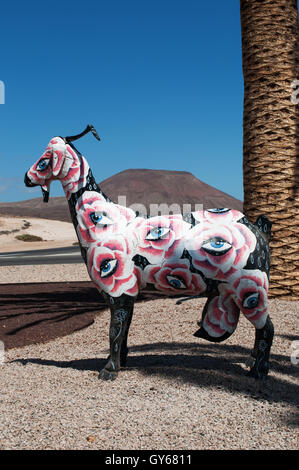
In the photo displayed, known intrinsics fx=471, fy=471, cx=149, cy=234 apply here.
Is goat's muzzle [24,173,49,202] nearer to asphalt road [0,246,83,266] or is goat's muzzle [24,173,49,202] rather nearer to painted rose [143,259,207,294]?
painted rose [143,259,207,294]

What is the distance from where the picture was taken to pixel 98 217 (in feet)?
14.5

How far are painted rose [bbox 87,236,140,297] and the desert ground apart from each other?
2.93 ft

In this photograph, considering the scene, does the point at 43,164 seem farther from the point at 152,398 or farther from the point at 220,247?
the point at 152,398

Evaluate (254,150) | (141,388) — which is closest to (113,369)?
(141,388)

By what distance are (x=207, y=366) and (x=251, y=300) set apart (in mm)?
1112

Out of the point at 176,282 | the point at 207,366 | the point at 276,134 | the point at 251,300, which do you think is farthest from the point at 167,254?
the point at 276,134

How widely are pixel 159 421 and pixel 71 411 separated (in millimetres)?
726

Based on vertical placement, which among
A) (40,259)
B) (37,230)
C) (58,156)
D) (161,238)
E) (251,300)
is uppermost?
(58,156)

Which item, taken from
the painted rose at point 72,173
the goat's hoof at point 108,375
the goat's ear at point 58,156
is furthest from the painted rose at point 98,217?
the goat's hoof at point 108,375

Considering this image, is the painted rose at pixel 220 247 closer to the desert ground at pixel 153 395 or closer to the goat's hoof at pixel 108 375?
the desert ground at pixel 153 395

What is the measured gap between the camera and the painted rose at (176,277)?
4.23 metres

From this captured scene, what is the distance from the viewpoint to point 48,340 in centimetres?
648
